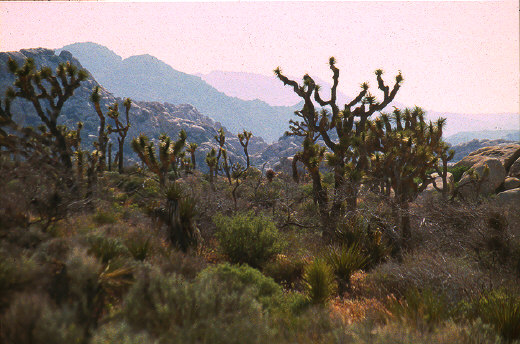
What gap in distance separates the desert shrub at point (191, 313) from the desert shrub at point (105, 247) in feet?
3.98

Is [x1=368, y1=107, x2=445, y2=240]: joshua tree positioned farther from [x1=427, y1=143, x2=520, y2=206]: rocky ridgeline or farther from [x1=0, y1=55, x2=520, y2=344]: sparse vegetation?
[x1=427, y1=143, x2=520, y2=206]: rocky ridgeline

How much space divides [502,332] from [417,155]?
8.34 meters

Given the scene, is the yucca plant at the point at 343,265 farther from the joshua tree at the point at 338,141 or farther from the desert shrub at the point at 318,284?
the joshua tree at the point at 338,141

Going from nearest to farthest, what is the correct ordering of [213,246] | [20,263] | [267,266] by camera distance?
[20,263] → [267,266] → [213,246]

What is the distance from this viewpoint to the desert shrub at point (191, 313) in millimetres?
3076

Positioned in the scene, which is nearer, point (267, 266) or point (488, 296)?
point (488, 296)

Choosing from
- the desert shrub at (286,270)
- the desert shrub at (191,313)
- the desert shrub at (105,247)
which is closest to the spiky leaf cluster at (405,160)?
the desert shrub at (286,270)

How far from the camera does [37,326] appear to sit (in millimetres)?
2592

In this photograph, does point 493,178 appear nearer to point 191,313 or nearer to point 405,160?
point 405,160

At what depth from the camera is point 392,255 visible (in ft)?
30.6

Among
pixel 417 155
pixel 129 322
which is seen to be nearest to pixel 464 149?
pixel 417 155

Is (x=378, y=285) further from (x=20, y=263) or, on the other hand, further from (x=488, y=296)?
(x=20, y=263)

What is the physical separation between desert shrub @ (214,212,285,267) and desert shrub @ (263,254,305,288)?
1.30ft

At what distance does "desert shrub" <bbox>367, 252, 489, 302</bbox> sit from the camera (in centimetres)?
542
